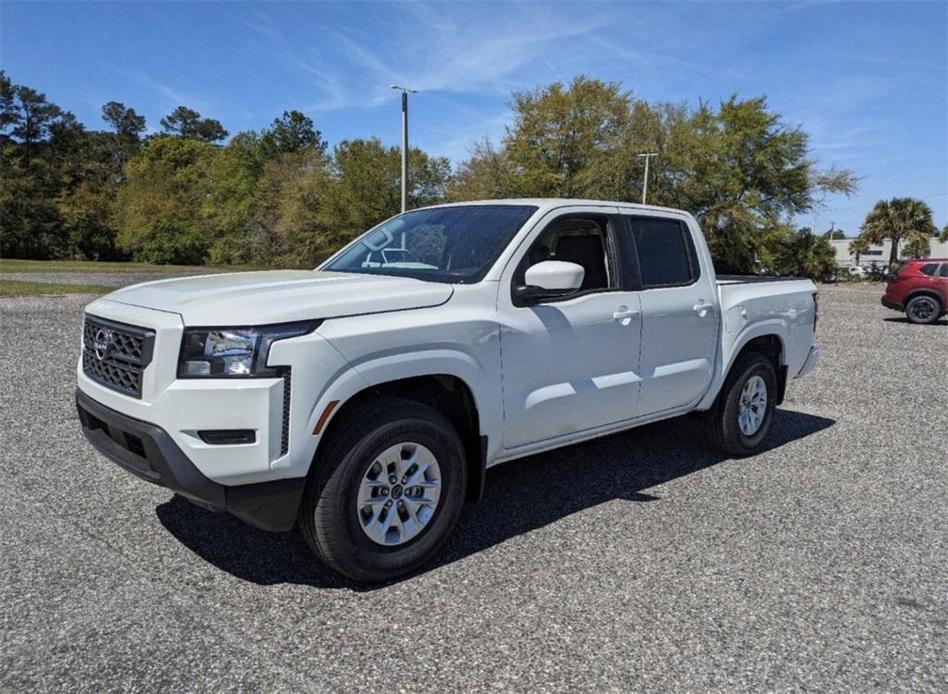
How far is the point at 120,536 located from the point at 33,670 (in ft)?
4.08

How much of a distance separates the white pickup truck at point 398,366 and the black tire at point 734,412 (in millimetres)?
386

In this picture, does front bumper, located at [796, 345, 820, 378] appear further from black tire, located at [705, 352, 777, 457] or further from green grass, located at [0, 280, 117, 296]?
green grass, located at [0, 280, 117, 296]

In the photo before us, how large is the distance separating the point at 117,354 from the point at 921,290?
1936cm

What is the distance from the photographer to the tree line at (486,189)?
41938mm

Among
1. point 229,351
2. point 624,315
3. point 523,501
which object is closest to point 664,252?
point 624,315

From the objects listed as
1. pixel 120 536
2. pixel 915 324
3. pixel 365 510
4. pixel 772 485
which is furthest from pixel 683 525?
pixel 915 324

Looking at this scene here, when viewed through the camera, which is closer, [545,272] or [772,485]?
[545,272]

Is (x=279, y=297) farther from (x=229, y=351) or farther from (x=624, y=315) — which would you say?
(x=624, y=315)

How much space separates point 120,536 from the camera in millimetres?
3809

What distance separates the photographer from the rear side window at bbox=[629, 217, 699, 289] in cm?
476

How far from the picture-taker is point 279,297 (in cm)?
317

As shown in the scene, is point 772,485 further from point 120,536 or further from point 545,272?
point 120,536

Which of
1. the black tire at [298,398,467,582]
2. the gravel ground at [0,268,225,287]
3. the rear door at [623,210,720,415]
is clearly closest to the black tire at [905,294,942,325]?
the rear door at [623,210,720,415]

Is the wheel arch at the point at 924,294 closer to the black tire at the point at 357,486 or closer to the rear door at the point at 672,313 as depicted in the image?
the rear door at the point at 672,313
